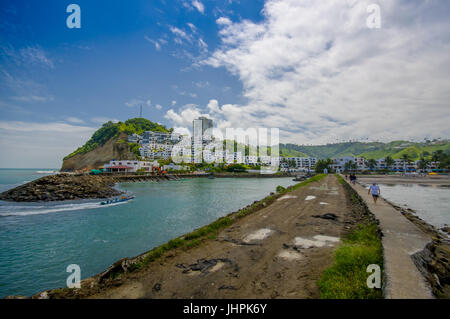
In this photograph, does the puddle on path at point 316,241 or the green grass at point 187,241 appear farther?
the puddle on path at point 316,241

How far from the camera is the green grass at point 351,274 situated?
4.32 m

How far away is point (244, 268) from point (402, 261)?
4212 millimetres

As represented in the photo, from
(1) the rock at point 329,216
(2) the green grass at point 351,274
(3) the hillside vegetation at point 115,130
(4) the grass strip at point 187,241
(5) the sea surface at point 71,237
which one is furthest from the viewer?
(3) the hillside vegetation at point 115,130

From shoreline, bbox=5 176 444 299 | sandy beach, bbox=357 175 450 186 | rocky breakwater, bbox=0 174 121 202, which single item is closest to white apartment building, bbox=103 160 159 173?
rocky breakwater, bbox=0 174 121 202

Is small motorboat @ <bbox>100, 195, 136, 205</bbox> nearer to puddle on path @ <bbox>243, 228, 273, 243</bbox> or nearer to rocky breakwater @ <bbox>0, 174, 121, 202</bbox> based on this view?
rocky breakwater @ <bbox>0, 174, 121, 202</bbox>

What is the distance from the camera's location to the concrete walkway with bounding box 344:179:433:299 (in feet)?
12.9

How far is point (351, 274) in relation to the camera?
5109 mm

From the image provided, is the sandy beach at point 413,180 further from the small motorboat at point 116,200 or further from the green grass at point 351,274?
the green grass at point 351,274

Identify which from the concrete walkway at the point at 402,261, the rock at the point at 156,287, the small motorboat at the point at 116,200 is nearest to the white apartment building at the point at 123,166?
the small motorboat at the point at 116,200

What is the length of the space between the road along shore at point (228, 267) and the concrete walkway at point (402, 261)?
1495mm

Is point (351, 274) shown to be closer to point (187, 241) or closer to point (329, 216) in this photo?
point (187, 241)

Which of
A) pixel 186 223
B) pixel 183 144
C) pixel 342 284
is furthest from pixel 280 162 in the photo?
pixel 342 284

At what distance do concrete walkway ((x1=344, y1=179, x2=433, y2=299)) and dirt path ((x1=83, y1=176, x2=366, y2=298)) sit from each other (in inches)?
60.1

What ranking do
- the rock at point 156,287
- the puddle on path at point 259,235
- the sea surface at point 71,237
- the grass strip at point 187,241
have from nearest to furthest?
the rock at point 156,287 → the grass strip at point 187,241 → the puddle on path at point 259,235 → the sea surface at point 71,237
